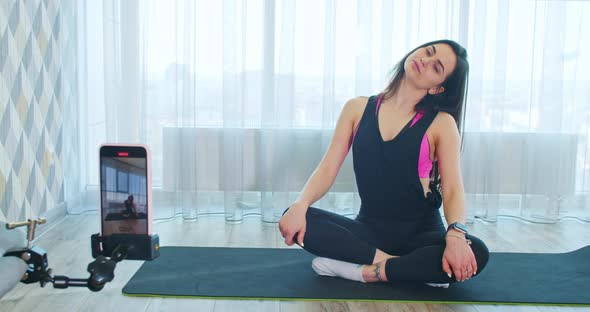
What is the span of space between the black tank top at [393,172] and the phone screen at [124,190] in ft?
2.88

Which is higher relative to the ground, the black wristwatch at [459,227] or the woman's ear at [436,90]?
the woman's ear at [436,90]

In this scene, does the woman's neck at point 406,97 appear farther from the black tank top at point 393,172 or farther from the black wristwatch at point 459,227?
the black wristwatch at point 459,227

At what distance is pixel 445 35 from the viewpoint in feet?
9.89

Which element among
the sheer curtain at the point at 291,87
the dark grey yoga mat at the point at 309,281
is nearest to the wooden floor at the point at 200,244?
the dark grey yoga mat at the point at 309,281

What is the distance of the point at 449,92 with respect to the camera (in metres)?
2.13

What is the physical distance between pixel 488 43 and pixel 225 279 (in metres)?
1.71

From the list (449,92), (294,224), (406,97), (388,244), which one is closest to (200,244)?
(294,224)

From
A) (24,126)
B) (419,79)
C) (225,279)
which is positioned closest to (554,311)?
(419,79)

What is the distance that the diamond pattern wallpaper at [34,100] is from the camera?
2.34 meters

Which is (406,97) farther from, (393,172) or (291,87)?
(291,87)

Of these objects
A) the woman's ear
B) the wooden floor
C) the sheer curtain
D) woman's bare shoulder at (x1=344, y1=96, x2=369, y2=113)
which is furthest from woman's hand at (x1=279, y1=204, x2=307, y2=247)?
the sheer curtain

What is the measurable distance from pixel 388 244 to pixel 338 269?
18 cm

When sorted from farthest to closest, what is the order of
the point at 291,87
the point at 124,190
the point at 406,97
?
the point at 291,87
the point at 406,97
the point at 124,190

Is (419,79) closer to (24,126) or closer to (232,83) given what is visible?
(232,83)
